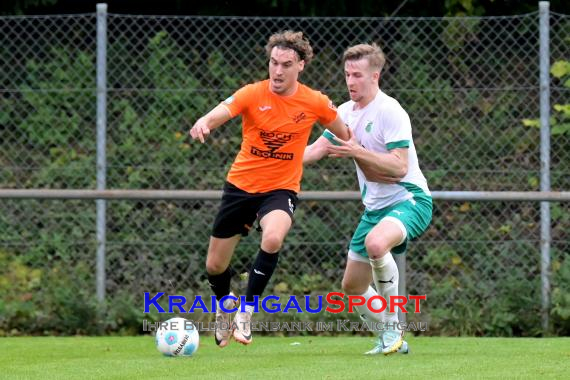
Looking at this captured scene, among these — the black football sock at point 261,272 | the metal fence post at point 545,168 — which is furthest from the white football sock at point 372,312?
the metal fence post at point 545,168

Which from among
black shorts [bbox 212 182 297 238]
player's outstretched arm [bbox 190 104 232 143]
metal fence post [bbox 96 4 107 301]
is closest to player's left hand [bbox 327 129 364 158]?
black shorts [bbox 212 182 297 238]

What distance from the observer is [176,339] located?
24.1ft

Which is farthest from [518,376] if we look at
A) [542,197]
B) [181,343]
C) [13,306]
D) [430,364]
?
[13,306]

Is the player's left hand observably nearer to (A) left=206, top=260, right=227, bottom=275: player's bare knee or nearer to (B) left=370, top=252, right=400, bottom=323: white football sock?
(B) left=370, top=252, right=400, bottom=323: white football sock

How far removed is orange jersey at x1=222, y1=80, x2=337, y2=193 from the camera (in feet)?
25.2

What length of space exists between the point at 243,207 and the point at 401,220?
1058 millimetres

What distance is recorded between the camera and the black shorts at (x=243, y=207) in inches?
301

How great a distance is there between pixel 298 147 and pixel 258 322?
81.5 inches

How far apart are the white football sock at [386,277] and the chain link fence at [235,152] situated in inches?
74.1

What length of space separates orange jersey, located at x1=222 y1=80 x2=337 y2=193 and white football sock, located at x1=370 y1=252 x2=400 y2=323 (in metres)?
0.81

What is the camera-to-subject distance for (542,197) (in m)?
9.02

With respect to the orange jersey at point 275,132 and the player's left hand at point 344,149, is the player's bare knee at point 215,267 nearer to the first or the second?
the orange jersey at point 275,132

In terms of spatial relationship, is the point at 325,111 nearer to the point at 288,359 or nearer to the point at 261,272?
the point at 261,272

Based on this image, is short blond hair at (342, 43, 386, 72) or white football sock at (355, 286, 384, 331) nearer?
short blond hair at (342, 43, 386, 72)
